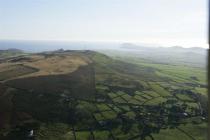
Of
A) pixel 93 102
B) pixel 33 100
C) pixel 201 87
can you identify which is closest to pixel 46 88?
pixel 33 100

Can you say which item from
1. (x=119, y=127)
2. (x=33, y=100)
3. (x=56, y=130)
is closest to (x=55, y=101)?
(x=33, y=100)

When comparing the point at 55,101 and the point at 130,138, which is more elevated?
the point at 55,101

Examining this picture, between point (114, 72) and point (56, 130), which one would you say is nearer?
point (56, 130)

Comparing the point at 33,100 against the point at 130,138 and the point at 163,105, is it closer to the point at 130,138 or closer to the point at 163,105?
the point at 130,138

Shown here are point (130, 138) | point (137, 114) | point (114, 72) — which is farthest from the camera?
point (114, 72)

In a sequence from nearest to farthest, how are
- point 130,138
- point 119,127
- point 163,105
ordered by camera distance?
point 130,138
point 119,127
point 163,105

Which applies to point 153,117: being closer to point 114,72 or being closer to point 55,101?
point 55,101
